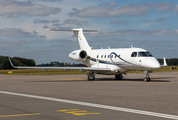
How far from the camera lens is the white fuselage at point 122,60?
1031 inches

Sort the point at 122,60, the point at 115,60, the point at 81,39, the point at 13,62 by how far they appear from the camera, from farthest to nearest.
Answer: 1. the point at 13,62
2. the point at 81,39
3. the point at 115,60
4. the point at 122,60

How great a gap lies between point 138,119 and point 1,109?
4.83 meters

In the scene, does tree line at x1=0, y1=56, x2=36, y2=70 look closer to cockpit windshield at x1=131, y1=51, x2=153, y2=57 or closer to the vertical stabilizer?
the vertical stabilizer

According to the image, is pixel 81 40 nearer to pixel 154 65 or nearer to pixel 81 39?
pixel 81 39

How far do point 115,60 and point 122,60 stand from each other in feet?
3.49

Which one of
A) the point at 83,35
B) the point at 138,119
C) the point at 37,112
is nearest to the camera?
the point at 138,119

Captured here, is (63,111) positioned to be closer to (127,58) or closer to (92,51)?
(127,58)

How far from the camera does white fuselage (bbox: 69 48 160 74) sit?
2619 cm

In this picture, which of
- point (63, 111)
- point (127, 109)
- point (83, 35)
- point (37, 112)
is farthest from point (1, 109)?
point (83, 35)

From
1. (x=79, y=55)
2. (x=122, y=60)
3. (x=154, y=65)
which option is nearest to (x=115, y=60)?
(x=122, y=60)

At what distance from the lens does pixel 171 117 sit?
799cm

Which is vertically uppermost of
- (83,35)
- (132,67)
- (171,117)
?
(83,35)

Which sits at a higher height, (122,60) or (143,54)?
(143,54)

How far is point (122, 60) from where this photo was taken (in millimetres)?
28422
